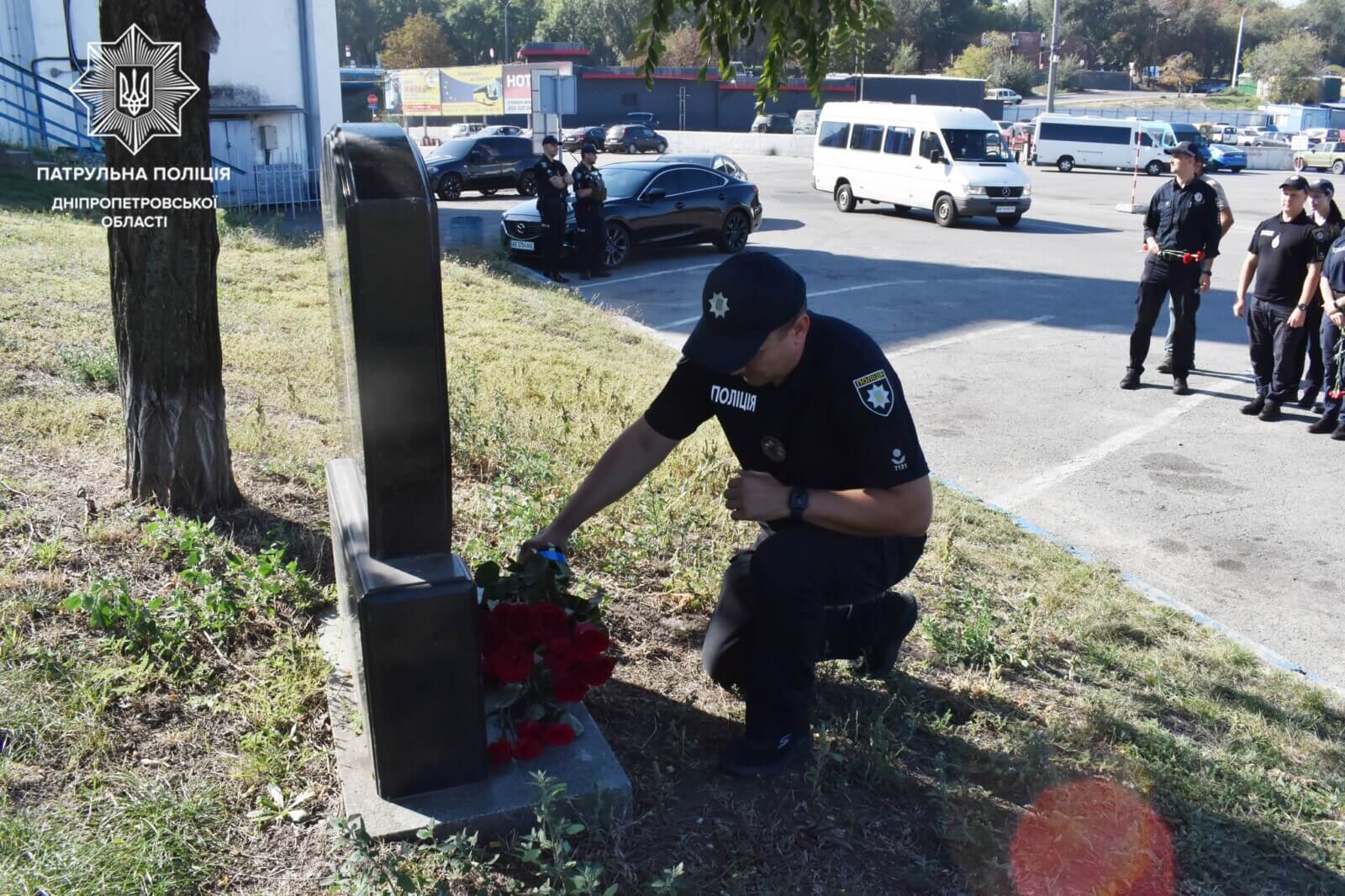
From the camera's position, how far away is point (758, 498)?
9.87 ft

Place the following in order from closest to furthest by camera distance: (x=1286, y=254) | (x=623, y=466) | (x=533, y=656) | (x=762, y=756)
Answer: (x=533, y=656) < (x=762, y=756) < (x=623, y=466) < (x=1286, y=254)

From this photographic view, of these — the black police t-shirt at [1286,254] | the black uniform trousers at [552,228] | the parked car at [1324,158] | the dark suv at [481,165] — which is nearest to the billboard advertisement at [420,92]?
the dark suv at [481,165]

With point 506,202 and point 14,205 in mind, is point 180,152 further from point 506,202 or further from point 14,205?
point 506,202

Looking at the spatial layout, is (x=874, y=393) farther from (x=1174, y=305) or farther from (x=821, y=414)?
(x=1174, y=305)

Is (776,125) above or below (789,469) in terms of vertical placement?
above

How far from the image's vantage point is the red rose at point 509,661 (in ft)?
9.43

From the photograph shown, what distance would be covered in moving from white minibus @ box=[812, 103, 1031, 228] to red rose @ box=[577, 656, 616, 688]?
19683mm

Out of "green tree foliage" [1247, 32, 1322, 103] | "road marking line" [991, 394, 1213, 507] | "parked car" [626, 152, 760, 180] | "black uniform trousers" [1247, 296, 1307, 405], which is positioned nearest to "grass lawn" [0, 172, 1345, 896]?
"road marking line" [991, 394, 1213, 507]

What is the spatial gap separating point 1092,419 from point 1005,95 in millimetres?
76249

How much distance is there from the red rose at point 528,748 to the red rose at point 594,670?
0.20 m

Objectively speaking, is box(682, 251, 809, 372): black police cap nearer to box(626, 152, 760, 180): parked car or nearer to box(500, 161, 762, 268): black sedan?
box(500, 161, 762, 268): black sedan

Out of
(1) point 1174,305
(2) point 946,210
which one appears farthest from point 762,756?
(2) point 946,210

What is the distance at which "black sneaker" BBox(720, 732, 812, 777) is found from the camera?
3064 mm

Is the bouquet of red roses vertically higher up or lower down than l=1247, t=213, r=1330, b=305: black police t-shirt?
lower down
